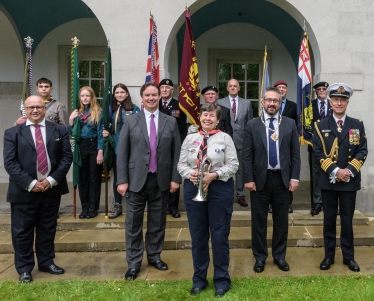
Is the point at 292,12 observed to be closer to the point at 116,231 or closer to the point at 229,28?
the point at 229,28

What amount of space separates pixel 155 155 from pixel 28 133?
1298 millimetres

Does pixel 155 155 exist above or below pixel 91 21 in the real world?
below

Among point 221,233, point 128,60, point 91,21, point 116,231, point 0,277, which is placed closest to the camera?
point 221,233

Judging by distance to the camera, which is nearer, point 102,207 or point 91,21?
point 102,207

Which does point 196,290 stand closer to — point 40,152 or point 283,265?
point 283,265

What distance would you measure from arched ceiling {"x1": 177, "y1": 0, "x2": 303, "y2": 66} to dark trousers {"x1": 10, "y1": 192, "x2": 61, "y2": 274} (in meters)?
5.23

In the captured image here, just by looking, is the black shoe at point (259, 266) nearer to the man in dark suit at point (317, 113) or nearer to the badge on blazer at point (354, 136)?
the badge on blazer at point (354, 136)

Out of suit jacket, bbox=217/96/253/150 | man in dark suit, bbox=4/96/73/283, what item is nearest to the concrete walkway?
man in dark suit, bbox=4/96/73/283

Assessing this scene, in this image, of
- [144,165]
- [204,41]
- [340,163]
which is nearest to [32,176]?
[144,165]

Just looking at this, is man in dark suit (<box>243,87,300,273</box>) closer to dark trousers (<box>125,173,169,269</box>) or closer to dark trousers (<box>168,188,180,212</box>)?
dark trousers (<box>125,173,169,269</box>)

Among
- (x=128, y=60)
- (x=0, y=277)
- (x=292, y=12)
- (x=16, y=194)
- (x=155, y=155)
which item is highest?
(x=292, y=12)

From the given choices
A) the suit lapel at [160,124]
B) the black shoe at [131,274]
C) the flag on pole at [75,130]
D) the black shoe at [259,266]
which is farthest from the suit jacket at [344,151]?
the flag on pole at [75,130]

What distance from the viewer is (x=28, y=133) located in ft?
13.2

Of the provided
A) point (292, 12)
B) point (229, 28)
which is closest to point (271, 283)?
point (292, 12)
